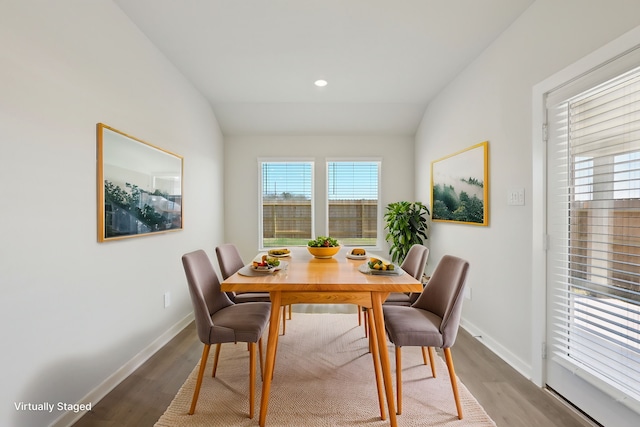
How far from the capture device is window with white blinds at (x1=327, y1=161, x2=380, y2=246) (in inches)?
177

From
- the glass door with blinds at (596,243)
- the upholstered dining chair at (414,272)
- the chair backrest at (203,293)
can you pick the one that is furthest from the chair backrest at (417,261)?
the chair backrest at (203,293)

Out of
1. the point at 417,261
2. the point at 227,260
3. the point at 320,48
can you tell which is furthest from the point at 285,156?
the point at 417,261

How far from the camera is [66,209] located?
1.63 meters

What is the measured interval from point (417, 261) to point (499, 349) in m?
1.03

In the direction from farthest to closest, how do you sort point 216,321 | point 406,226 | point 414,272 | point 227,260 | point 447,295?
point 406,226 → point 227,260 → point 414,272 → point 447,295 → point 216,321

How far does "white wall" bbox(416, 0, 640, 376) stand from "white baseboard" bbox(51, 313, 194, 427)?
2.85 meters

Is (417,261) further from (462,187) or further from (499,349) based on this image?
(462,187)

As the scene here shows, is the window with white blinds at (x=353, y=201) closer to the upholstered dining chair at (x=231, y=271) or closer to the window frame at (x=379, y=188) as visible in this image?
the window frame at (x=379, y=188)

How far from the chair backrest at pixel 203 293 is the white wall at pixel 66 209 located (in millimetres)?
627

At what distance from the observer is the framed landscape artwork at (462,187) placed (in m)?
2.66

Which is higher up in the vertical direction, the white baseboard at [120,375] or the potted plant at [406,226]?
the potted plant at [406,226]

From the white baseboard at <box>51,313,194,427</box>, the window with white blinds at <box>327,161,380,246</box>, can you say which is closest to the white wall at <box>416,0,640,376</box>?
the window with white blinds at <box>327,161,380,246</box>

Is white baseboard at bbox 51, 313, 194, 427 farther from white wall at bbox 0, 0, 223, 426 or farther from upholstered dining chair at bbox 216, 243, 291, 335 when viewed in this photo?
upholstered dining chair at bbox 216, 243, 291, 335

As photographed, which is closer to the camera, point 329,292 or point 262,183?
point 329,292
